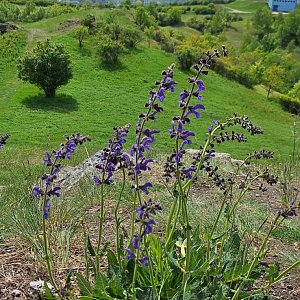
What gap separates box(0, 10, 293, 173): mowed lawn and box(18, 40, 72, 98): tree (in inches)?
49.2

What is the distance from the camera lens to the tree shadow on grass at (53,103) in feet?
94.5

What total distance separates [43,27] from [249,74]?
1972 centimetres

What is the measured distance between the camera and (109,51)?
37.0 metres

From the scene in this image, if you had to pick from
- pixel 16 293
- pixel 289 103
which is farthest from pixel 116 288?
pixel 289 103

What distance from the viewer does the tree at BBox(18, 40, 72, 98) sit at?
28938 millimetres

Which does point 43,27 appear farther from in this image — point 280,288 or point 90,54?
point 280,288

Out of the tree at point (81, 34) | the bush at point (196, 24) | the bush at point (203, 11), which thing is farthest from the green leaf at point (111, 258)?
the bush at point (203, 11)

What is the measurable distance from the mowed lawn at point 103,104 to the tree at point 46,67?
49.2 inches

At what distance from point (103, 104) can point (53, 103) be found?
3.39 m

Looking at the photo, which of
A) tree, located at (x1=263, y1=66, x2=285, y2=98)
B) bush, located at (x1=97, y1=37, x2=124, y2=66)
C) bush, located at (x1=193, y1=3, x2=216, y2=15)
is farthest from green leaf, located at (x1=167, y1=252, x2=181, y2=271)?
bush, located at (x1=193, y1=3, x2=216, y2=15)

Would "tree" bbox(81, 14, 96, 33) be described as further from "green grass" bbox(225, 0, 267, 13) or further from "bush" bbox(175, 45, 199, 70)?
"green grass" bbox(225, 0, 267, 13)

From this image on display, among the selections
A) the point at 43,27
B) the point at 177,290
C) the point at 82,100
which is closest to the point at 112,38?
the point at 43,27

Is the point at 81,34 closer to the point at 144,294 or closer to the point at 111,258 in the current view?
the point at 111,258

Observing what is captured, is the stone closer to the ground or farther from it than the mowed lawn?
farther from it
